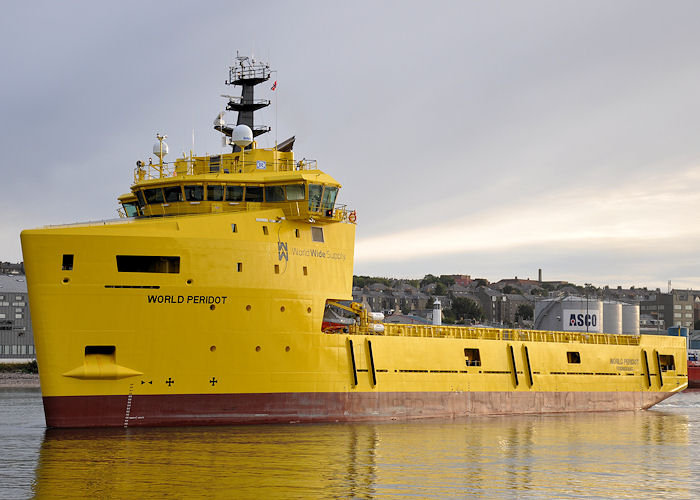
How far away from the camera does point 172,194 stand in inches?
1166

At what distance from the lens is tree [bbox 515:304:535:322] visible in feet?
475

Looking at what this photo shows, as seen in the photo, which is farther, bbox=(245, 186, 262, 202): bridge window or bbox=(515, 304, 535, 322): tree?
bbox=(515, 304, 535, 322): tree

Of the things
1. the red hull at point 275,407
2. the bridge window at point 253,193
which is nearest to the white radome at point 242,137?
the bridge window at point 253,193

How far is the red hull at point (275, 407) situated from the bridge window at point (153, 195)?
297 inches

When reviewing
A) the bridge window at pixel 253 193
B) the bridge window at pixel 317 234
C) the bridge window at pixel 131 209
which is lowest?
the bridge window at pixel 317 234

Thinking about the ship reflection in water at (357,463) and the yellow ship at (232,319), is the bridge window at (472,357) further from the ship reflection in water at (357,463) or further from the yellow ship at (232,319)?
the ship reflection in water at (357,463)

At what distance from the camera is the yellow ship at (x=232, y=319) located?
25.4 metres

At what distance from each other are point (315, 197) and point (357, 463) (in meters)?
10.6

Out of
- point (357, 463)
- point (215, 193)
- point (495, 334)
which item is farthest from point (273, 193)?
point (495, 334)

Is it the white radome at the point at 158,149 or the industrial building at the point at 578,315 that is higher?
the white radome at the point at 158,149

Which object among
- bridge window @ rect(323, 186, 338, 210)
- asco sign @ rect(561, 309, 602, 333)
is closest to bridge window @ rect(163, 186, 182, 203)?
bridge window @ rect(323, 186, 338, 210)

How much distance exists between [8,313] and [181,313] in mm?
58599

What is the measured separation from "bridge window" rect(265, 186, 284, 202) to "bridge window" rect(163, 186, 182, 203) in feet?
10.1

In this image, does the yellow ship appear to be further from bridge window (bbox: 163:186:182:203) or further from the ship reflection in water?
the ship reflection in water
